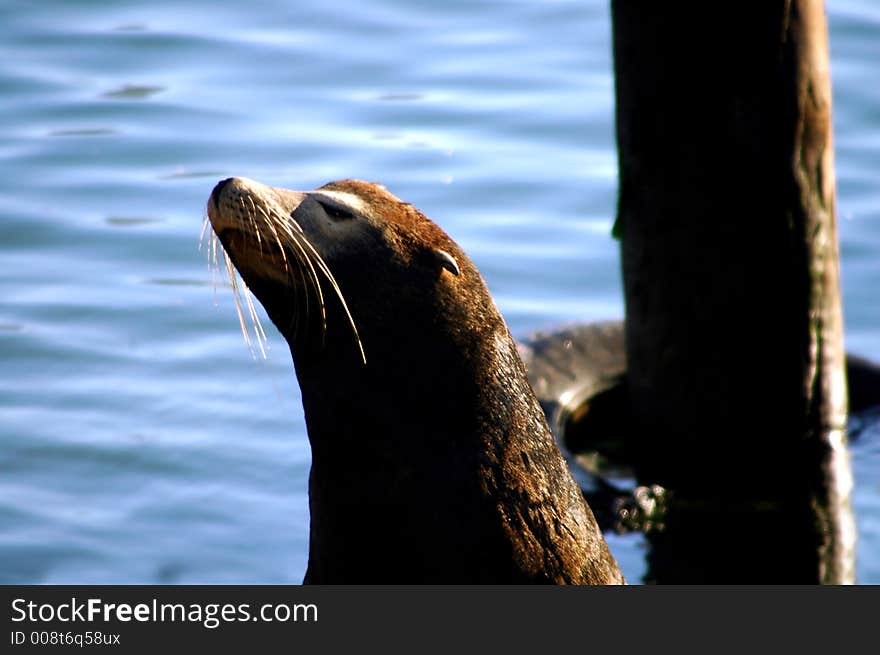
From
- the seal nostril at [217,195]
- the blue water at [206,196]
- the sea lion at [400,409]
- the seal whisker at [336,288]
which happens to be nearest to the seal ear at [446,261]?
the sea lion at [400,409]

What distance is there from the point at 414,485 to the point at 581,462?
2.24 m

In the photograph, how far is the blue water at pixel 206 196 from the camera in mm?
6332

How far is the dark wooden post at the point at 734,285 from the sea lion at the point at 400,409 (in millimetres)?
1771

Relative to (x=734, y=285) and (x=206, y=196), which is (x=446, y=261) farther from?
(x=206, y=196)

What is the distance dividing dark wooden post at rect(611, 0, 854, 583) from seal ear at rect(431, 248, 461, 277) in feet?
6.41

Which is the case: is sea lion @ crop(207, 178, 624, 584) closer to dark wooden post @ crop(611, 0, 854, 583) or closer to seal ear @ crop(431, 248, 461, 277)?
seal ear @ crop(431, 248, 461, 277)

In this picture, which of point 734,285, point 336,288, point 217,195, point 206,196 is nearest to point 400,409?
point 336,288

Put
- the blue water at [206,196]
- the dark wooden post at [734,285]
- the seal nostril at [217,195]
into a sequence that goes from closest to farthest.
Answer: the seal nostril at [217,195] → the dark wooden post at [734,285] → the blue water at [206,196]

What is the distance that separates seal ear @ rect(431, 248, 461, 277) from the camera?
4133 millimetres

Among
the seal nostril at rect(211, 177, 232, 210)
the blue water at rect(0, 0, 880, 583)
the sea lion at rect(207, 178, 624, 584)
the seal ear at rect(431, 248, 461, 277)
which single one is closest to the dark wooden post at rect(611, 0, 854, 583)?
the blue water at rect(0, 0, 880, 583)

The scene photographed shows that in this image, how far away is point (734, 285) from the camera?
19.7 feet

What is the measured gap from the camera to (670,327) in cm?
612

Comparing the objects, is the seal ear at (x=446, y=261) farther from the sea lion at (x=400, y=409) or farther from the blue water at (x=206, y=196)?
the blue water at (x=206, y=196)
